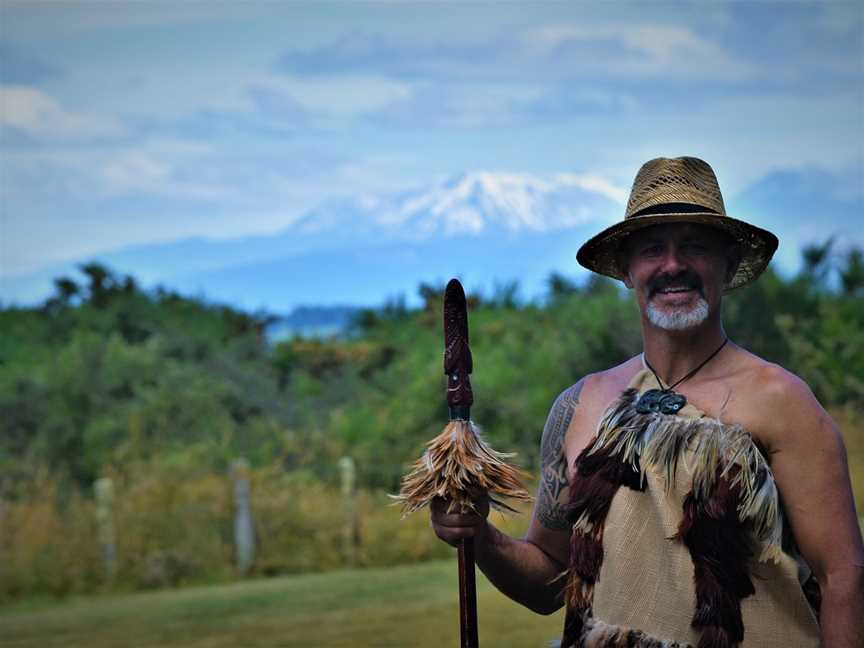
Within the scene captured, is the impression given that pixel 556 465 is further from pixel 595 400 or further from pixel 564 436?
pixel 595 400

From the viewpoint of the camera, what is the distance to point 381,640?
873 centimetres

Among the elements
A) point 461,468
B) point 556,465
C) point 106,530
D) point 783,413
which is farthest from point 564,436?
point 106,530

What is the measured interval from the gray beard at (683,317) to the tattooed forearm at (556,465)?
13.4 inches

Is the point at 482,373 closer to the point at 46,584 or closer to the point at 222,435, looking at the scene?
the point at 222,435

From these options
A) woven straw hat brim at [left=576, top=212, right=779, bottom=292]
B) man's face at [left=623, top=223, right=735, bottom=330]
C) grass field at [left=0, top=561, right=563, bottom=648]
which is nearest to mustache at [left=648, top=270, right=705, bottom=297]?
man's face at [left=623, top=223, right=735, bottom=330]

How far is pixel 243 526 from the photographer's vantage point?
11352mm

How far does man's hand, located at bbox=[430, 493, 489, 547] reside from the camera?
114 inches

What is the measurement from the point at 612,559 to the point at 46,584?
347 inches

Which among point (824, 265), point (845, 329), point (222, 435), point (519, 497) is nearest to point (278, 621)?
point (222, 435)

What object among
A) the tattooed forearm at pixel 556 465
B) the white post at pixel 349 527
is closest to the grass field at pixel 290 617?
the white post at pixel 349 527

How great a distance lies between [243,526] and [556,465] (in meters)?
8.56

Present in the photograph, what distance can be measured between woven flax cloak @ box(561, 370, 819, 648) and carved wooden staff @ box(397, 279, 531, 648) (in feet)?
0.62

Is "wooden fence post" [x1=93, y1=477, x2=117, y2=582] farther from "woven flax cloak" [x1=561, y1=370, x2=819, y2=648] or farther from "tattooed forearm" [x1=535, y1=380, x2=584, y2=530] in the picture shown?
"woven flax cloak" [x1=561, y1=370, x2=819, y2=648]

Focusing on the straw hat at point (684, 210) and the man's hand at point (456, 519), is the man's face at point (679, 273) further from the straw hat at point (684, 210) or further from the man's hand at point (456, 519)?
the man's hand at point (456, 519)
